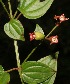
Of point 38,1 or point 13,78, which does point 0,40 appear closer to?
point 13,78

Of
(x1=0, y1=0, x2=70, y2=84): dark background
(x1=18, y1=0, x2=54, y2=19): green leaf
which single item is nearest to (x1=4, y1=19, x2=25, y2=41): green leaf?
(x1=18, y1=0, x2=54, y2=19): green leaf

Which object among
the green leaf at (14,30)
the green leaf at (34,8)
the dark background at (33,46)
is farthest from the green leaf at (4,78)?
the dark background at (33,46)

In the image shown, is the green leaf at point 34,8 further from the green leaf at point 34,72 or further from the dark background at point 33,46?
the dark background at point 33,46

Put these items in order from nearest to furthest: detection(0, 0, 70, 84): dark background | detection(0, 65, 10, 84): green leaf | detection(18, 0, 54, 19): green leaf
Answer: detection(0, 65, 10, 84): green leaf
detection(18, 0, 54, 19): green leaf
detection(0, 0, 70, 84): dark background

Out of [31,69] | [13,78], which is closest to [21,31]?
[31,69]

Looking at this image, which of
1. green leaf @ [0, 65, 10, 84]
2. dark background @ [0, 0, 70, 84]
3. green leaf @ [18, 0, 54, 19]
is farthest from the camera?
dark background @ [0, 0, 70, 84]

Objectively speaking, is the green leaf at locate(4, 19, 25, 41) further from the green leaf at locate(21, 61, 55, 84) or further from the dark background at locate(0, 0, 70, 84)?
the dark background at locate(0, 0, 70, 84)
